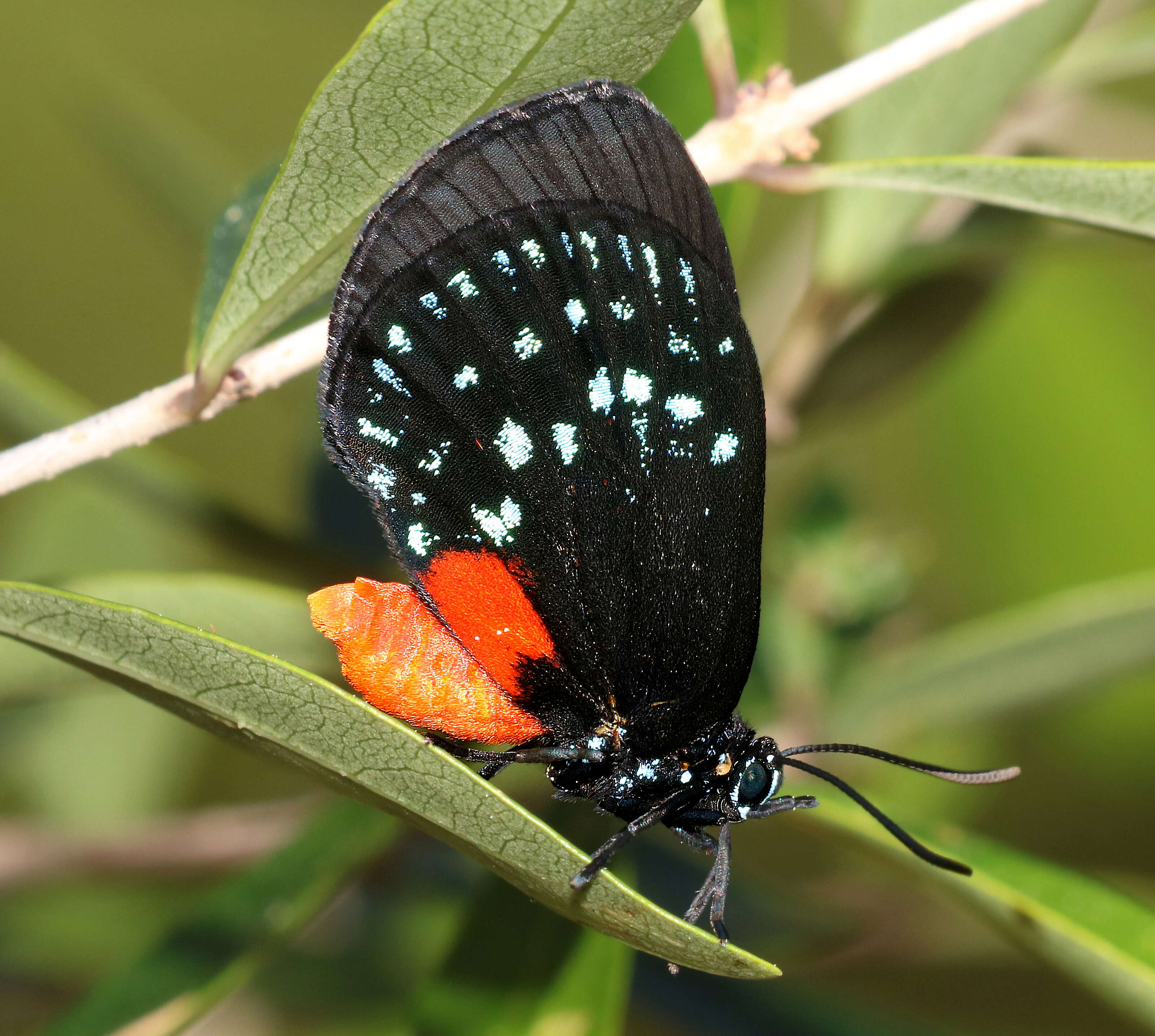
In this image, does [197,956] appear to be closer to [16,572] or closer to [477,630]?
[477,630]

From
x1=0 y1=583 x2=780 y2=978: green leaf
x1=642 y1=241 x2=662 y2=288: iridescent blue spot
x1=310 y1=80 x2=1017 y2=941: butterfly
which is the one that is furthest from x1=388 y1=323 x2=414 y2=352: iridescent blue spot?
x1=0 y1=583 x2=780 y2=978: green leaf

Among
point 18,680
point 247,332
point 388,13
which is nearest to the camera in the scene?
point 388,13

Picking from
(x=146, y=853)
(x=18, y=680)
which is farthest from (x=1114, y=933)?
(x=146, y=853)

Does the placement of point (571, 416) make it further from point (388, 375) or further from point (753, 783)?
point (753, 783)

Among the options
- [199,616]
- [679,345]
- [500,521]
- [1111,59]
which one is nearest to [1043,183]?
[679,345]

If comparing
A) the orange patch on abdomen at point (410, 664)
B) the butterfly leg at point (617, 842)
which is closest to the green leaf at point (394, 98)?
the orange patch on abdomen at point (410, 664)

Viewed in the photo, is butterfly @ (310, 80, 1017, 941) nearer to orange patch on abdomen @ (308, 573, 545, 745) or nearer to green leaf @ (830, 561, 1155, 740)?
orange patch on abdomen @ (308, 573, 545, 745)
